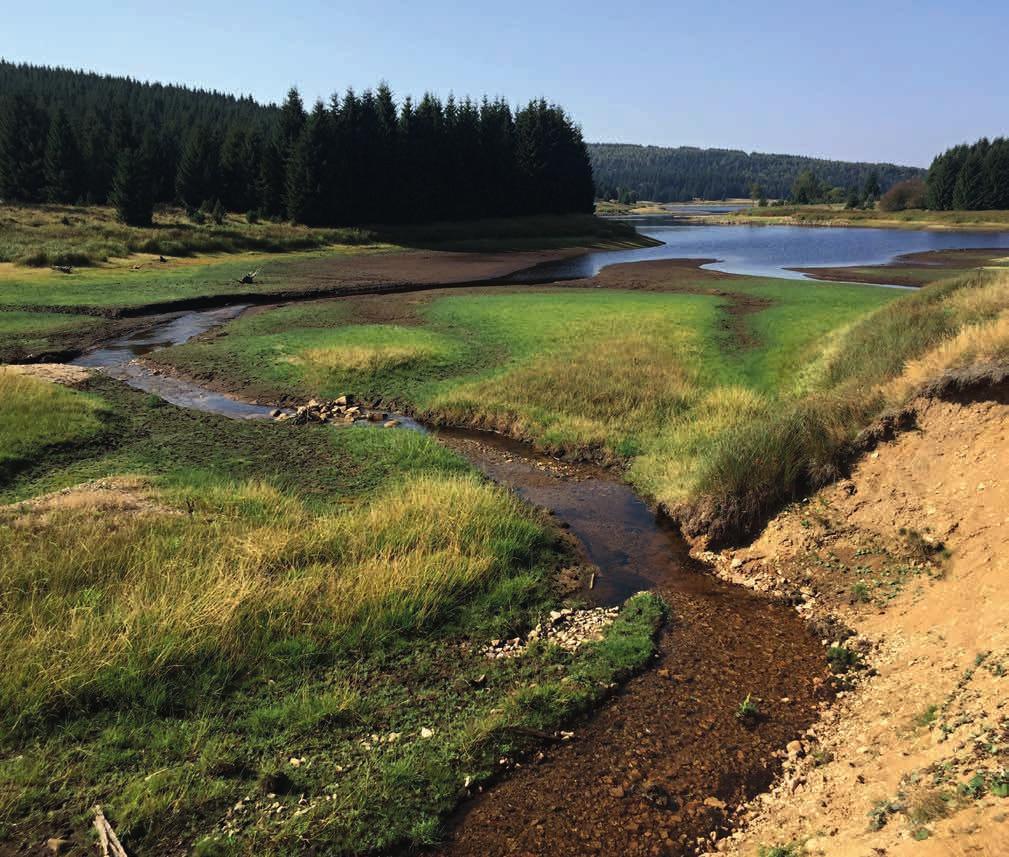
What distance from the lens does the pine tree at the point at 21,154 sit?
8981cm

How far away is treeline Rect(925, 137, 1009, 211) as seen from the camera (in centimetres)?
→ 14438

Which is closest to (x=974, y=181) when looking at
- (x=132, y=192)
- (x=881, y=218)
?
(x=881, y=218)

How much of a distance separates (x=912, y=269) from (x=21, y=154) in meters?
107

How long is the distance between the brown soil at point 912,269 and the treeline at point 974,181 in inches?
3344

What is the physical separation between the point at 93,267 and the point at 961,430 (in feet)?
186

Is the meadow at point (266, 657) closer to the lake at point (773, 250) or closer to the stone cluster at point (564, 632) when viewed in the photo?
the stone cluster at point (564, 632)

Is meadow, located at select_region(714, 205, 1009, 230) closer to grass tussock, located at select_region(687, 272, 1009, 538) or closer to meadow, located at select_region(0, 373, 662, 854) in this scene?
grass tussock, located at select_region(687, 272, 1009, 538)

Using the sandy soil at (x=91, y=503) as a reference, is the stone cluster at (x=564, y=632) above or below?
below

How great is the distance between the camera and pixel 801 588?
12.7 m

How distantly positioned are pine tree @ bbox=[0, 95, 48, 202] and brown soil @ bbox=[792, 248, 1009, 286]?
95421mm

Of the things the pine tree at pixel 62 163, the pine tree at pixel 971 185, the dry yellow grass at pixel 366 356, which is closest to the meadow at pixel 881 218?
the pine tree at pixel 971 185

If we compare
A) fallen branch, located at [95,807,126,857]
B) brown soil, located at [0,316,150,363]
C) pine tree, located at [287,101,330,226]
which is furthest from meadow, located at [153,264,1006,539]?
pine tree, located at [287,101,330,226]

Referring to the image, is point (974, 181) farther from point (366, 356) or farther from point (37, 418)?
point (37, 418)

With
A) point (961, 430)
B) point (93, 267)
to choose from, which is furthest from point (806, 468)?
point (93, 267)
